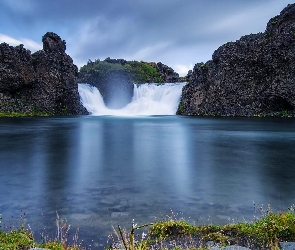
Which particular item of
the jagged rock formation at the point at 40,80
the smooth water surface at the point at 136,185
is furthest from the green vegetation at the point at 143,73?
the smooth water surface at the point at 136,185

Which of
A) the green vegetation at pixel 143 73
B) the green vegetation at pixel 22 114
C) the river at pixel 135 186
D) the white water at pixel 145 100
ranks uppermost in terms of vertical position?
the green vegetation at pixel 143 73

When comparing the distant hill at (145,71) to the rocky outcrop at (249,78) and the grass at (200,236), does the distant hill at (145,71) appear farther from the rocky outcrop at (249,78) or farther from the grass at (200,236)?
the grass at (200,236)

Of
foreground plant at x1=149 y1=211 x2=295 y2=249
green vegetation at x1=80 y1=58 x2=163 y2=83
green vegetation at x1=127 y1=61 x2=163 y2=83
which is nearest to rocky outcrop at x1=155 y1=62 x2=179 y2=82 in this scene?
green vegetation at x1=80 y1=58 x2=163 y2=83

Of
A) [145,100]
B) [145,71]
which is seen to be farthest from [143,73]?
[145,100]

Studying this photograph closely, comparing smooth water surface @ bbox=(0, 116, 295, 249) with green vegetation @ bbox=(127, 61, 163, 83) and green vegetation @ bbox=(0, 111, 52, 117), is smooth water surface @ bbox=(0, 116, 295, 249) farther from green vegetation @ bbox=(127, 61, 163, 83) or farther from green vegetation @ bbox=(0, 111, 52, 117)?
green vegetation @ bbox=(127, 61, 163, 83)

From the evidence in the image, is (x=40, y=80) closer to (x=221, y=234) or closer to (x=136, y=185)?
(x=136, y=185)

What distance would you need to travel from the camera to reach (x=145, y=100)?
9450 cm

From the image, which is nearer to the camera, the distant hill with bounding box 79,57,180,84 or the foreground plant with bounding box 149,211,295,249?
the foreground plant with bounding box 149,211,295,249

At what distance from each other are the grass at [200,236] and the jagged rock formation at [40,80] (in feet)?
243

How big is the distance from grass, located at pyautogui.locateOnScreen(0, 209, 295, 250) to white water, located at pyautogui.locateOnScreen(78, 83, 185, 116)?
7968 cm

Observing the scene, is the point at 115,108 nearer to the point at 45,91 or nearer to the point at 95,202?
the point at 45,91

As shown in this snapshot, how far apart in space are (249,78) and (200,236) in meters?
70.6

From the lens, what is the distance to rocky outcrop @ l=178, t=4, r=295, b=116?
66312 millimetres

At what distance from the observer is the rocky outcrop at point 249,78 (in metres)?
66.3
